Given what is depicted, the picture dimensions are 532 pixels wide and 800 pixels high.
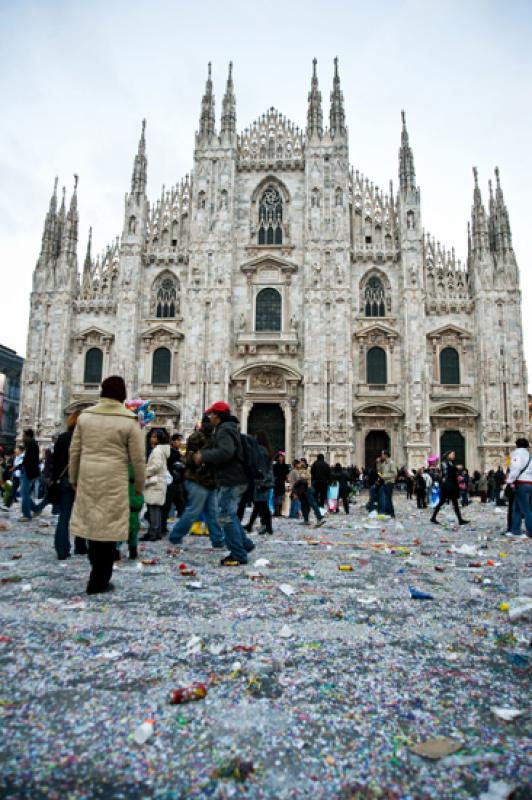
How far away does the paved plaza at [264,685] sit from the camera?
6.41 feet

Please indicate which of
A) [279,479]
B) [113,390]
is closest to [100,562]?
[113,390]

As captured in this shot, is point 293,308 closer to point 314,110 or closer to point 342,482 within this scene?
point 314,110

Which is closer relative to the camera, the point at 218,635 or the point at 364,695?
the point at 364,695

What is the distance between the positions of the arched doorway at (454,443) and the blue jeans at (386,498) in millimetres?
13089

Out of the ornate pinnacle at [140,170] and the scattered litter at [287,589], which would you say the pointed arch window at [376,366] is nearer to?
the ornate pinnacle at [140,170]

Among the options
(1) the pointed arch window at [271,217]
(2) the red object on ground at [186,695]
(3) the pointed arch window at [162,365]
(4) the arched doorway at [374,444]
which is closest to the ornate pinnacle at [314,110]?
(1) the pointed arch window at [271,217]

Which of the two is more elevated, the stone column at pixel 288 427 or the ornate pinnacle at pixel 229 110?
the ornate pinnacle at pixel 229 110

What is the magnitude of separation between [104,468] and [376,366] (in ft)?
75.0

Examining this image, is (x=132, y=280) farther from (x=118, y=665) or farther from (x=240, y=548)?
(x=118, y=665)

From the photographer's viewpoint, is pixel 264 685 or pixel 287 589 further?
pixel 287 589

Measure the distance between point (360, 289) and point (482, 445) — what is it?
31.8 feet

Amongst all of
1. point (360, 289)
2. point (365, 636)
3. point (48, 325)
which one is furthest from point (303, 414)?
point (365, 636)

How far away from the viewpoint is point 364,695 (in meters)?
2.65

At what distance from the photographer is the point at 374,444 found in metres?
26.0
